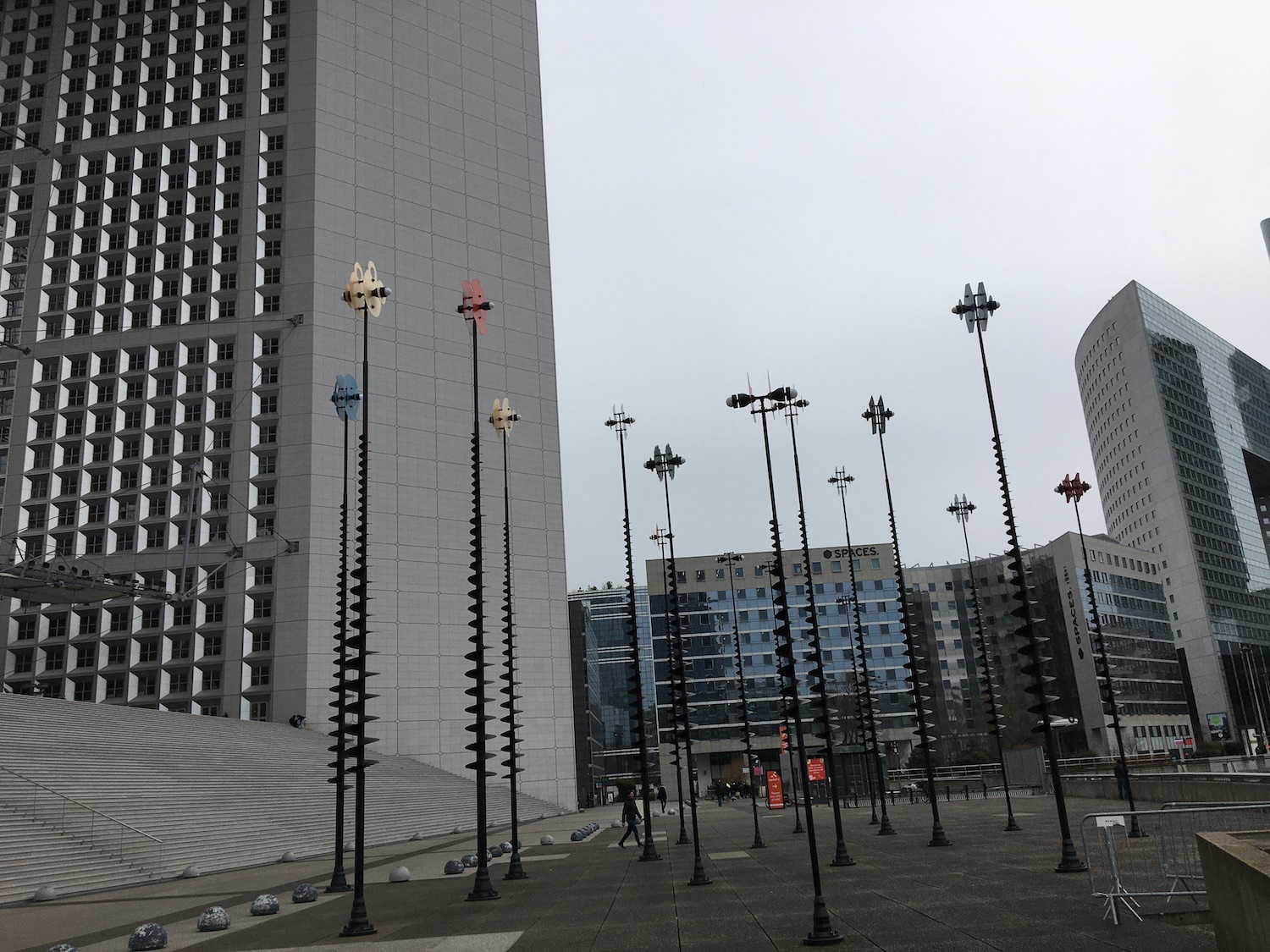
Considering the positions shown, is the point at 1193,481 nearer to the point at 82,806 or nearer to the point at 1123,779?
the point at 1123,779

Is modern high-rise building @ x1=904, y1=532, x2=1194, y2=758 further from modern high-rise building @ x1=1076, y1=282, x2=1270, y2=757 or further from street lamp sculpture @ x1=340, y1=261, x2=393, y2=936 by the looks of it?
street lamp sculpture @ x1=340, y1=261, x2=393, y2=936

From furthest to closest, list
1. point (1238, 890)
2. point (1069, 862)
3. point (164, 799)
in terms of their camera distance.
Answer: point (164, 799)
point (1069, 862)
point (1238, 890)

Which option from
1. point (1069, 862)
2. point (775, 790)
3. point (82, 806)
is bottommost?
point (775, 790)

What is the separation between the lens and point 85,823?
30.1 m

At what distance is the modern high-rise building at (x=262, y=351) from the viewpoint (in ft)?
227

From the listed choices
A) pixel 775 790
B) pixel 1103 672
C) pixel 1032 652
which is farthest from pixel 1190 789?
pixel 775 790

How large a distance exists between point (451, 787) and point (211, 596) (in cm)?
2401

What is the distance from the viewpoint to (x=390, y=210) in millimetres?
80875

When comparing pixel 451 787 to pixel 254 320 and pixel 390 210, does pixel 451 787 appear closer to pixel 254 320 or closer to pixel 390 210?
pixel 254 320

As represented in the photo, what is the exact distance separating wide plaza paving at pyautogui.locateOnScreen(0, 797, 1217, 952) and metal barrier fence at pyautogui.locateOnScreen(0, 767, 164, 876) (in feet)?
5.79

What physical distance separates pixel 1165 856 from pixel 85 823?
30485mm

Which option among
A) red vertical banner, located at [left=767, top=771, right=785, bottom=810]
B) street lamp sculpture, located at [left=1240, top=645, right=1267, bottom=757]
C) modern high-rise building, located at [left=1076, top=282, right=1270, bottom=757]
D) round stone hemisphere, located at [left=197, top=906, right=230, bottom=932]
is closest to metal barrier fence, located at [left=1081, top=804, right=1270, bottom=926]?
round stone hemisphere, located at [left=197, top=906, right=230, bottom=932]

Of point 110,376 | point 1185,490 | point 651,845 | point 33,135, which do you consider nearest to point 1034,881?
point 651,845

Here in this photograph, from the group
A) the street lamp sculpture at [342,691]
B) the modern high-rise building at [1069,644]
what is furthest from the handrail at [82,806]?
the modern high-rise building at [1069,644]
